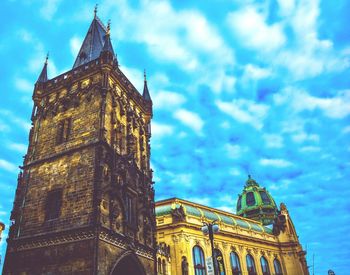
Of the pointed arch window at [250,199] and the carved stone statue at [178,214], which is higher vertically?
the pointed arch window at [250,199]

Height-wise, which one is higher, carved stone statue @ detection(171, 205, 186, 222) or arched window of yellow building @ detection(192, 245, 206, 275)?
carved stone statue @ detection(171, 205, 186, 222)

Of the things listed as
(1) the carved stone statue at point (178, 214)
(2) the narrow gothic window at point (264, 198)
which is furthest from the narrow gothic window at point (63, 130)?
(2) the narrow gothic window at point (264, 198)

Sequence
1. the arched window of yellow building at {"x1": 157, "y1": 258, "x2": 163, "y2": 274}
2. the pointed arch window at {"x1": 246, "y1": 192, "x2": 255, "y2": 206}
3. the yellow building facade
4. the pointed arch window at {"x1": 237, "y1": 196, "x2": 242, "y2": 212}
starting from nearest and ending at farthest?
the arched window of yellow building at {"x1": 157, "y1": 258, "x2": 163, "y2": 274}
the yellow building facade
the pointed arch window at {"x1": 246, "y1": 192, "x2": 255, "y2": 206}
the pointed arch window at {"x1": 237, "y1": 196, "x2": 242, "y2": 212}

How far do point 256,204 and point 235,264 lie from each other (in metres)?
28.0

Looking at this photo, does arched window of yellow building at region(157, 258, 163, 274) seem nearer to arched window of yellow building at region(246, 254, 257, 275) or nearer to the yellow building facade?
the yellow building facade

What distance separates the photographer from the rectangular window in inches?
866

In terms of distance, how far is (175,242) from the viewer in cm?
3538

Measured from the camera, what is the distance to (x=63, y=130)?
74.0 feet

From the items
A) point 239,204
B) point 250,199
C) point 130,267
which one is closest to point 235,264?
point 130,267

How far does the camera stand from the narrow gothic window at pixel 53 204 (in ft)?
62.3

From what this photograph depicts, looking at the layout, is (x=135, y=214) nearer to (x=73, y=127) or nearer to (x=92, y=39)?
(x=73, y=127)

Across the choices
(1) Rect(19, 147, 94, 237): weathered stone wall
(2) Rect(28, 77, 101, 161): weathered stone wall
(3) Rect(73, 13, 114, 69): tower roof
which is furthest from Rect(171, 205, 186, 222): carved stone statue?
(3) Rect(73, 13, 114, 69): tower roof

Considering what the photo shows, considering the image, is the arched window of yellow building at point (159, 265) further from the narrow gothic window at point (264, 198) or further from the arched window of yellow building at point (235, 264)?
the narrow gothic window at point (264, 198)

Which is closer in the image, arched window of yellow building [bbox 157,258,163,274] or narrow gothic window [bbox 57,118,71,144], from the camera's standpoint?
narrow gothic window [bbox 57,118,71,144]
